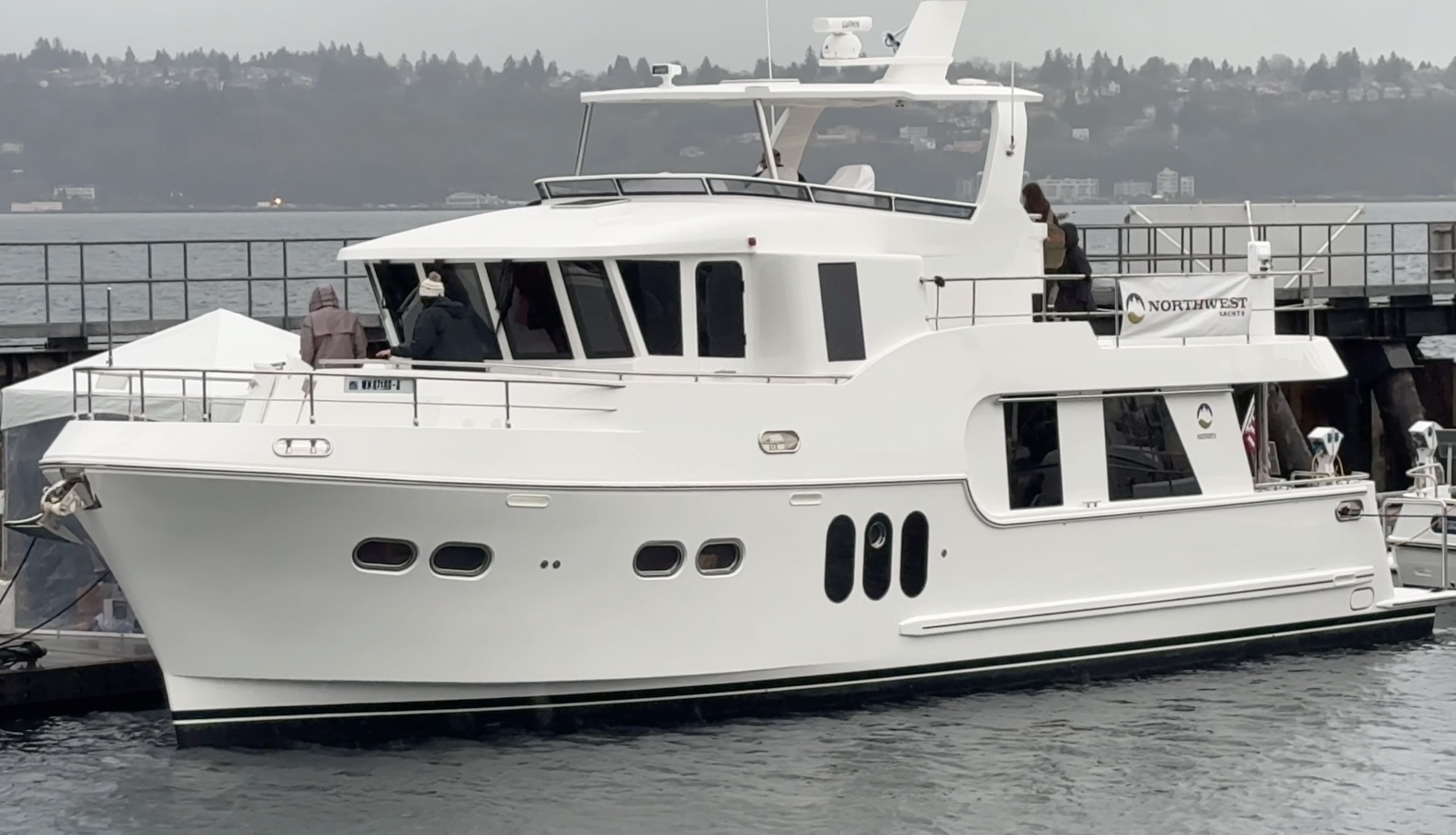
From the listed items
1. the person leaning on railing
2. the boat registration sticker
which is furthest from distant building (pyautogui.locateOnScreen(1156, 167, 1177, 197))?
the boat registration sticker

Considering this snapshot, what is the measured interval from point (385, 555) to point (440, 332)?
6.43 ft

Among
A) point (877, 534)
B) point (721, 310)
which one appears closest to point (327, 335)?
point (721, 310)

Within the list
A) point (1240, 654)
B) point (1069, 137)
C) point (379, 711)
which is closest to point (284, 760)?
point (379, 711)

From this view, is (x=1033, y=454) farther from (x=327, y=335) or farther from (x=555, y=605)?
(x=327, y=335)

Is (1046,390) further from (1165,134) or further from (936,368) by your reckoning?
(1165,134)

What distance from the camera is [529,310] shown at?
13.6 meters

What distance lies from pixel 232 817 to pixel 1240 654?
787 centimetres

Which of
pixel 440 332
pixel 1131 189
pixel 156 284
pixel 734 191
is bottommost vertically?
pixel 440 332

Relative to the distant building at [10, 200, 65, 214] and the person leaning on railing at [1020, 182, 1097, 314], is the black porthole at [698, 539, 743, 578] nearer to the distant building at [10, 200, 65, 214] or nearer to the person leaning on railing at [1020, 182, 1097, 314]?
the person leaning on railing at [1020, 182, 1097, 314]

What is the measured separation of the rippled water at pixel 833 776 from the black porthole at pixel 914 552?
93 centimetres

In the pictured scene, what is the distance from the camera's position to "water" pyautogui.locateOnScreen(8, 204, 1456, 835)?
11859 millimetres

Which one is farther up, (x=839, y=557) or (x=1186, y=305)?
(x=1186, y=305)

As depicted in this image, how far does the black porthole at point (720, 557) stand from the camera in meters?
12.9

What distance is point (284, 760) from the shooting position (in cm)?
1267
